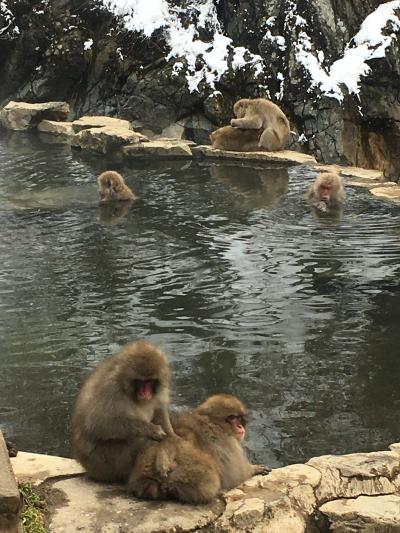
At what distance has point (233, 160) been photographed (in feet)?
39.3

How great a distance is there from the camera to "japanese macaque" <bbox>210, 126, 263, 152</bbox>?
12133 millimetres

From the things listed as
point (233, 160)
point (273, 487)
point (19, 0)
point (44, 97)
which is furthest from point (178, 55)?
point (273, 487)

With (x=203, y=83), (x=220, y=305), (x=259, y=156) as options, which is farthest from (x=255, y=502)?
(x=203, y=83)

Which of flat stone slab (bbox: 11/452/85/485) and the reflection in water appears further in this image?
the reflection in water

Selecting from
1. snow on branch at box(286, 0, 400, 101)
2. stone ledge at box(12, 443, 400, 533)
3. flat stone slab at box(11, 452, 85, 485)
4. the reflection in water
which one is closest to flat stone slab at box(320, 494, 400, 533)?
stone ledge at box(12, 443, 400, 533)

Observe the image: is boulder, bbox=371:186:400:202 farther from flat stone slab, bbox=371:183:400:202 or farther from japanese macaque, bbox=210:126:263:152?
japanese macaque, bbox=210:126:263:152

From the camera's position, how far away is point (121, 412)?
9.97 feet

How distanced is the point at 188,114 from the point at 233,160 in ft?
18.0

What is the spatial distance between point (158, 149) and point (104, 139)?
1.11m

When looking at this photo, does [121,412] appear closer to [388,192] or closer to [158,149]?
[388,192]

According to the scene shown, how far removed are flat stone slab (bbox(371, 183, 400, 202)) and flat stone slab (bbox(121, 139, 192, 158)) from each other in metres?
3.56

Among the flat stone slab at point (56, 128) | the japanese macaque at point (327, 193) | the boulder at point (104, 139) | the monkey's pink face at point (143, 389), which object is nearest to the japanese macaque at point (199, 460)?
the monkey's pink face at point (143, 389)

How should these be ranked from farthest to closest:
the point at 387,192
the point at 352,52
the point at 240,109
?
the point at 352,52
the point at 240,109
the point at 387,192

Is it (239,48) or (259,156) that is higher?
(239,48)
